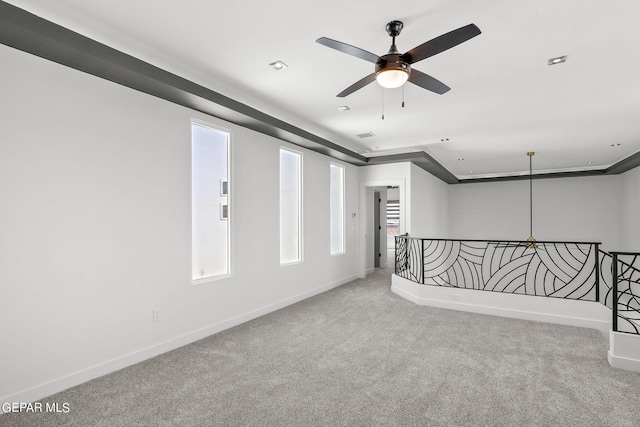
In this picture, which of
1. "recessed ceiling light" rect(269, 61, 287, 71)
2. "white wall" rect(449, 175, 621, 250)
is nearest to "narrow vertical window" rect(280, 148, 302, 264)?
"recessed ceiling light" rect(269, 61, 287, 71)

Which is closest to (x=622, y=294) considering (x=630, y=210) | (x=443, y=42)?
(x=443, y=42)

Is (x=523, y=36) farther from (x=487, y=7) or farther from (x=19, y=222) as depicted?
(x=19, y=222)

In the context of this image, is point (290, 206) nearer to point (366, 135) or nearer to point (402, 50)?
point (366, 135)

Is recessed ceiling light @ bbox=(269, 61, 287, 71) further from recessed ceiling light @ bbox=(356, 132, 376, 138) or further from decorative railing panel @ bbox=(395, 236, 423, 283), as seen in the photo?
decorative railing panel @ bbox=(395, 236, 423, 283)

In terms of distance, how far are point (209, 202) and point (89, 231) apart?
4.48ft

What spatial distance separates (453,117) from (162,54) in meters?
3.84

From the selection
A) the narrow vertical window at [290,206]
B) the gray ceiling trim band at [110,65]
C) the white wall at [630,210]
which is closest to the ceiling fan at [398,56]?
the gray ceiling trim band at [110,65]

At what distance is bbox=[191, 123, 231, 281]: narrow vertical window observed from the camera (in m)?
3.81

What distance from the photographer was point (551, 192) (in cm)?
987

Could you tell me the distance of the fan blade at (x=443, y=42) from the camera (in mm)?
1911

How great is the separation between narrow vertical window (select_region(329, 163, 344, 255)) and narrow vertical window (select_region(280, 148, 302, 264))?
1.24 m

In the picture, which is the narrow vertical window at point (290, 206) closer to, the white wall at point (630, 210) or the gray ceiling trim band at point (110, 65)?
the gray ceiling trim band at point (110, 65)

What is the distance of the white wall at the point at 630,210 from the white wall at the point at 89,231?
9.10 metres

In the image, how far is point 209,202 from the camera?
13.0ft
